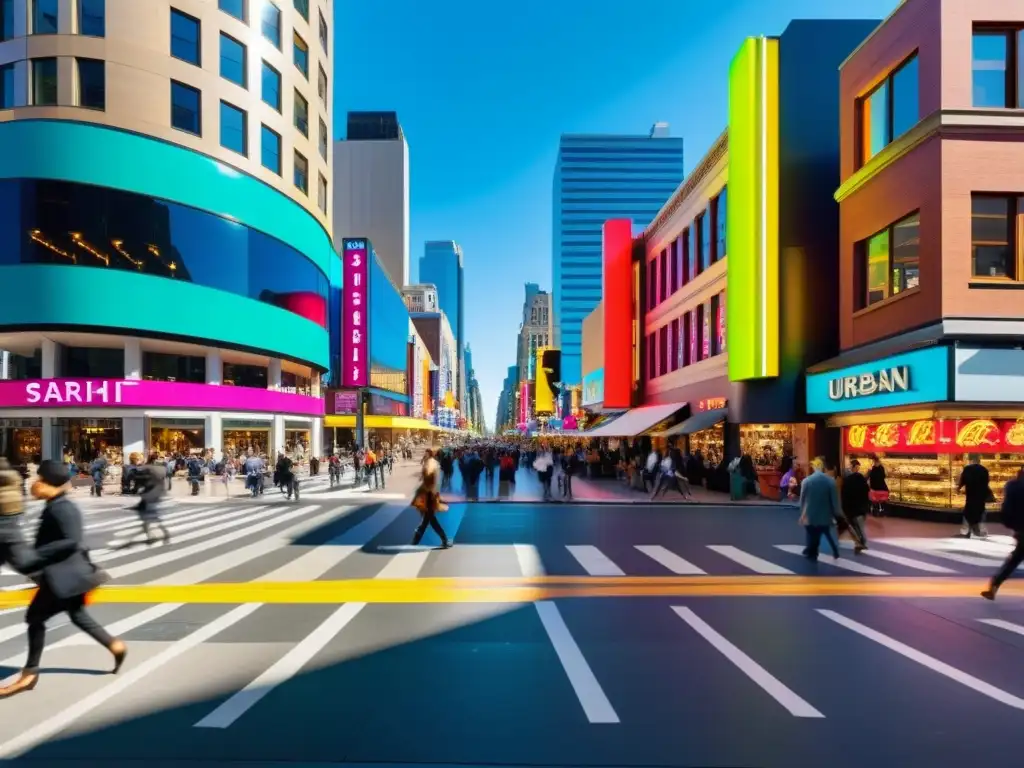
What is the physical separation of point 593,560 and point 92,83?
35211 mm

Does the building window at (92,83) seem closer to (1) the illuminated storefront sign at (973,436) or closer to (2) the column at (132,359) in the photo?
(2) the column at (132,359)

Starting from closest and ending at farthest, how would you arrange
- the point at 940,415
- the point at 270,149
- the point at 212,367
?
the point at 940,415 < the point at 212,367 < the point at 270,149

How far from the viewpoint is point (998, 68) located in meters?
16.5

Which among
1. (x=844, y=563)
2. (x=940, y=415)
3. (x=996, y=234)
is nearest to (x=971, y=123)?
(x=996, y=234)

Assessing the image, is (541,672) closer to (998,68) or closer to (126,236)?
(998,68)

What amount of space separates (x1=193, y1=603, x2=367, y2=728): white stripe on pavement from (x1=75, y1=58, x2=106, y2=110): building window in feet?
112

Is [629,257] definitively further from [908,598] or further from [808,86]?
[908,598]

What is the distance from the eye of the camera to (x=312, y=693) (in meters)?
5.45

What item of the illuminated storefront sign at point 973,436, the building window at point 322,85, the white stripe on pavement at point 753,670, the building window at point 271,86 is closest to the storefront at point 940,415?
the illuminated storefront sign at point 973,436

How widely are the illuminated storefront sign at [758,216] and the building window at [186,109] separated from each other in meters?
28.1

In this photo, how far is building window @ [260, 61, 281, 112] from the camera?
1497 inches

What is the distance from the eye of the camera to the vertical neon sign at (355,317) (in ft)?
167

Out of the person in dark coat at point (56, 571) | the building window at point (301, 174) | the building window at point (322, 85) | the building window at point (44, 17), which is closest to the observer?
the person in dark coat at point (56, 571)

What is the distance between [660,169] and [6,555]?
15288 cm
